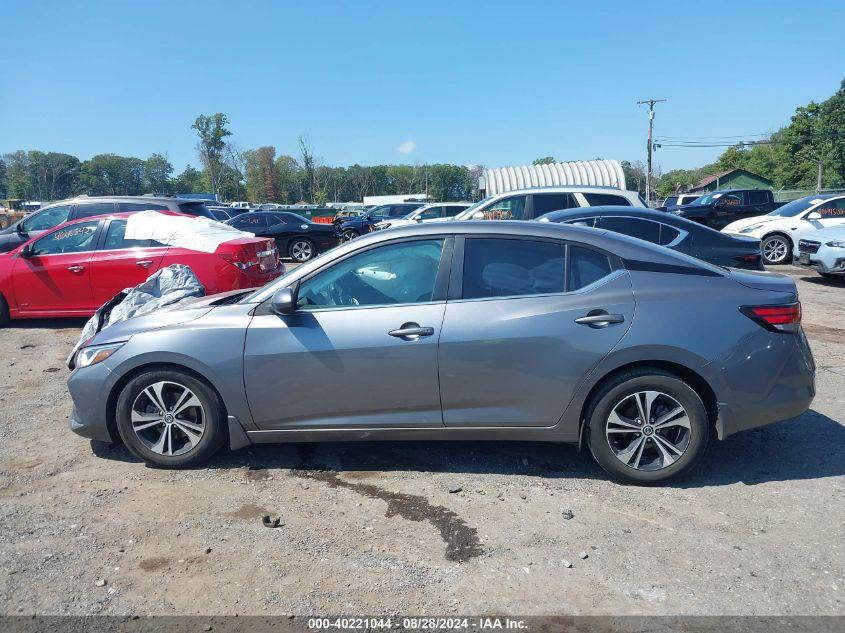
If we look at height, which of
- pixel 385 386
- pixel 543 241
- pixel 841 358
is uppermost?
pixel 543 241

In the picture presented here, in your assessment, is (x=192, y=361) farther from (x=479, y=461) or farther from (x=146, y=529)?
(x=479, y=461)

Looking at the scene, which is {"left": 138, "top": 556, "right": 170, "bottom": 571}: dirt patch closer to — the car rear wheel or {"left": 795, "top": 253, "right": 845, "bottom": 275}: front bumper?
{"left": 795, "top": 253, "right": 845, "bottom": 275}: front bumper

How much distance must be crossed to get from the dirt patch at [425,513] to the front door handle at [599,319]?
1381 millimetres

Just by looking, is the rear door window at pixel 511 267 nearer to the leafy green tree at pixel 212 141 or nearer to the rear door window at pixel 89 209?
the rear door window at pixel 89 209

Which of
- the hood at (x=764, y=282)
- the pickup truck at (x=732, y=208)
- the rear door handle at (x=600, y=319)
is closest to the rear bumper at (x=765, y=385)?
the hood at (x=764, y=282)

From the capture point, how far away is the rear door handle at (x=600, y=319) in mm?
3963

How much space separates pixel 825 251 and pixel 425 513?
447 inches

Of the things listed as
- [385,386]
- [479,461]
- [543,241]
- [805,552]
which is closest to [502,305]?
[543,241]

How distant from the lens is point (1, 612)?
2.98 m

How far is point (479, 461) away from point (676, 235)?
5.39 metres

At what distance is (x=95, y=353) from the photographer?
4.45 meters

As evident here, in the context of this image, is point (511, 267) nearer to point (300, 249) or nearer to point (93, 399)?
point (93, 399)

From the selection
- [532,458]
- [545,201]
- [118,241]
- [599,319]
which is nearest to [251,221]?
[545,201]

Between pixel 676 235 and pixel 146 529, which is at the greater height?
pixel 676 235
